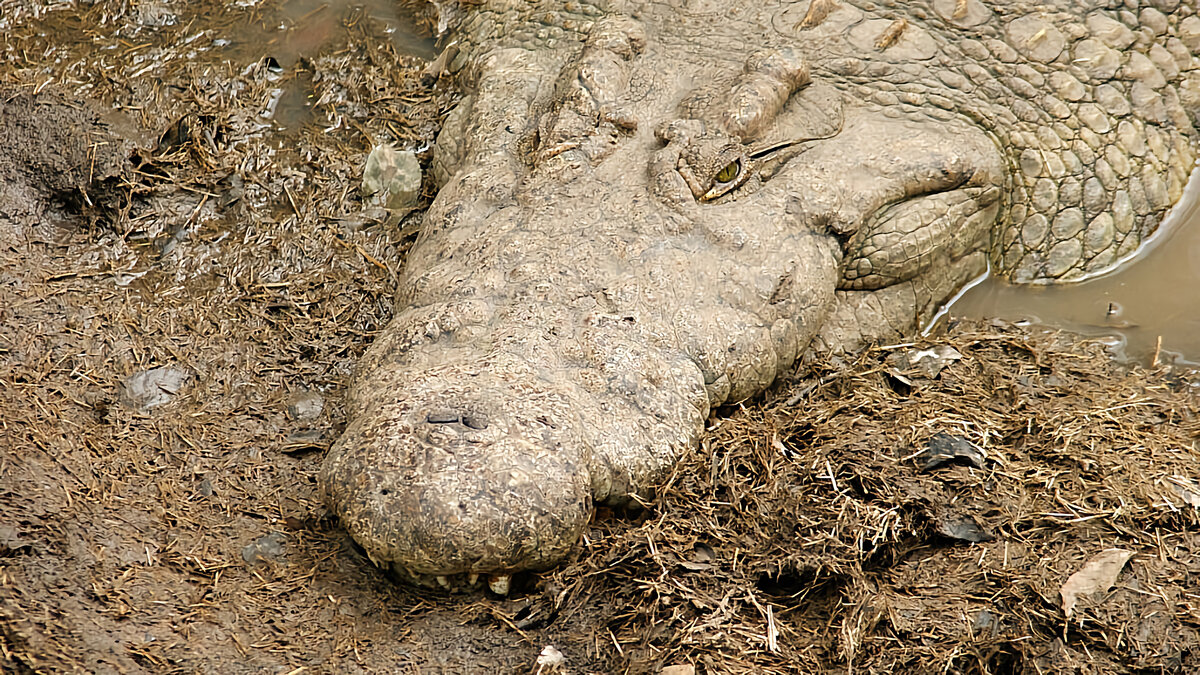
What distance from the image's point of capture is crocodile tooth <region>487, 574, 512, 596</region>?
310 centimetres

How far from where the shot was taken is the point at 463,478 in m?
2.84

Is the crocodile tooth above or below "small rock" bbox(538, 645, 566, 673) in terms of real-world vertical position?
above

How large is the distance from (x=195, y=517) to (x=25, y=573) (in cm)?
64

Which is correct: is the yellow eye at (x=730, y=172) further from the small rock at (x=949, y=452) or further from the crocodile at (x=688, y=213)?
the small rock at (x=949, y=452)

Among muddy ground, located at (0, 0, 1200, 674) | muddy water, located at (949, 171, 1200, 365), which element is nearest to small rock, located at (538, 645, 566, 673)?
muddy ground, located at (0, 0, 1200, 674)

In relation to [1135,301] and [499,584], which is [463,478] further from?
[1135,301]

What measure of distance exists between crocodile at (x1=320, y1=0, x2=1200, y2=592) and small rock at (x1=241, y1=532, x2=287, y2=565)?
429 millimetres

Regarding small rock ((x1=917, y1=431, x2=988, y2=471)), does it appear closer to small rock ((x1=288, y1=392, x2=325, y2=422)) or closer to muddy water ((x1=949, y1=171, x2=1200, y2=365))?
muddy water ((x1=949, y1=171, x2=1200, y2=365))

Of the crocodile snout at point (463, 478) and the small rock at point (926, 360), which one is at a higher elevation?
the crocodile snout at point (463, 478)

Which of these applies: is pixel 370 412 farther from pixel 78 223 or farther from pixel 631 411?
pixel 78 223

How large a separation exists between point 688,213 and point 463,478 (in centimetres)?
142

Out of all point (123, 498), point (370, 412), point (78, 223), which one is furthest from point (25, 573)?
point (78, 223)

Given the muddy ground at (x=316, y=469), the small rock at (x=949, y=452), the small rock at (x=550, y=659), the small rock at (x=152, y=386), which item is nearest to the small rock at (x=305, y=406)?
the muddy ground at (x=316, y=469)

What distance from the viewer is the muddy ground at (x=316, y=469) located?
292 centimetres
